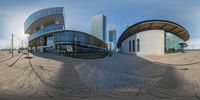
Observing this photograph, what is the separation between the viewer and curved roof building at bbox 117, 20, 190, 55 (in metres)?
44.6

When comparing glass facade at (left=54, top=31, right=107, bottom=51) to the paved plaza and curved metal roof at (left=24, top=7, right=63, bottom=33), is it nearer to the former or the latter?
curved metal roof at (left=24, top=7, right=63, bottom=33)

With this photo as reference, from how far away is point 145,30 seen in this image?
1869 inches

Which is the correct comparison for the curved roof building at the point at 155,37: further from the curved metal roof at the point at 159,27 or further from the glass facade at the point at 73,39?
the glass facade at the point at 73,39

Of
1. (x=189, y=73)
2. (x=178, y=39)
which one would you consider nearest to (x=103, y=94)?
(x=189, y=73)

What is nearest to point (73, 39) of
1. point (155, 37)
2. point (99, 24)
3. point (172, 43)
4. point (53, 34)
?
point (53, 34)

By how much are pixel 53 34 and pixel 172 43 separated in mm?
25943

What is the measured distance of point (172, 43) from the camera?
48.4m

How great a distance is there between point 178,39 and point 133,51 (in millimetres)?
10360

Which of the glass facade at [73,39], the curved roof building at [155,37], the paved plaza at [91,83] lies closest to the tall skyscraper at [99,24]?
the glass facade at [73,39]

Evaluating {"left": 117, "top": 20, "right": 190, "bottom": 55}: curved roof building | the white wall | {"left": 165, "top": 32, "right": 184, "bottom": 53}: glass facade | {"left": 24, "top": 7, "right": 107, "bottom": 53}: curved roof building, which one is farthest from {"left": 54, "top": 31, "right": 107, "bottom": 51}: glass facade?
{"left": 165, "top": 32, "right": 184, "bottom": 53}: glass facade

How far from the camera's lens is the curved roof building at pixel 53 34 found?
56625mm

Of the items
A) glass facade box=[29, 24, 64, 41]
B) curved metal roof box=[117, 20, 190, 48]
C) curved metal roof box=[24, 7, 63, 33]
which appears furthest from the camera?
glass facade box=[29, 24, 64, 41]

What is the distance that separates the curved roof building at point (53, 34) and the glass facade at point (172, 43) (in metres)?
19.0

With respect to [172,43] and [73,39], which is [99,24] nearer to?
[73,39]
